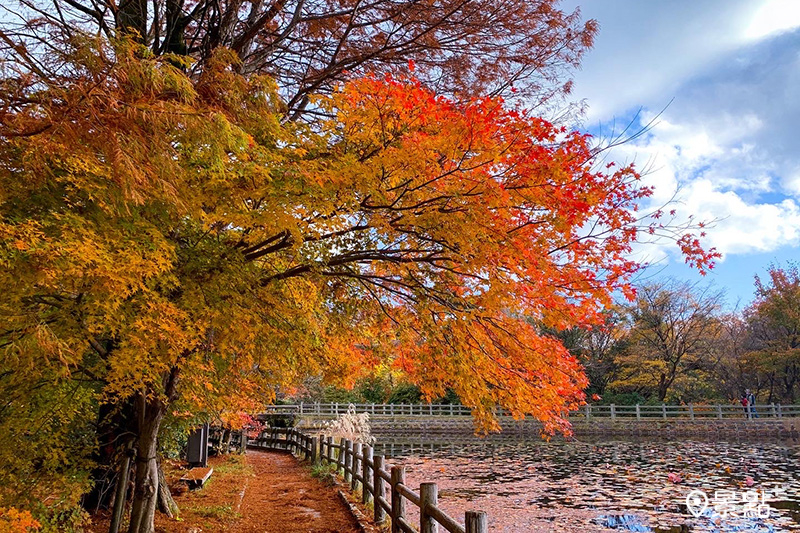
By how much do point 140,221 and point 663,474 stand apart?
1541 cm

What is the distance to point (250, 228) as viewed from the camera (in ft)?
16.6

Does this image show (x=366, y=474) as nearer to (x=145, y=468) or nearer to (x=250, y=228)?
(x=145, y=468)

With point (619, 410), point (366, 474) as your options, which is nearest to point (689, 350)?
point (619, 410)

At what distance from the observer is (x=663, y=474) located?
14.8 meters

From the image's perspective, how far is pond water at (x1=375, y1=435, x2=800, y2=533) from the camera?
383 inches

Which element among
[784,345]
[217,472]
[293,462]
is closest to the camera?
[217,472]

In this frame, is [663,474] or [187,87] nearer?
[187,87]

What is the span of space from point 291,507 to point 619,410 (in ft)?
91.6

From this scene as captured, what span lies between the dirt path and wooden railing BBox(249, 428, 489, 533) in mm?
504

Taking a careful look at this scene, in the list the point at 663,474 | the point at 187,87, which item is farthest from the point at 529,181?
the point at 663,474

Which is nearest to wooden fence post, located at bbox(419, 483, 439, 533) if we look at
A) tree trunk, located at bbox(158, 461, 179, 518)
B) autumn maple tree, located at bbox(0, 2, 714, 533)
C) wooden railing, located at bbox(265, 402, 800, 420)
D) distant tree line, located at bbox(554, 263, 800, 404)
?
autumn maple tree, located at bbox(0, 2, 714, 533)

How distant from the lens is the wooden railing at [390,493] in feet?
16.4

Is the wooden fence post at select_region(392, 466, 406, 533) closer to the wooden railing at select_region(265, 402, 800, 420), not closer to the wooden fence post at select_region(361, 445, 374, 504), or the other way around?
the wooden fence post at select_region(361, 445, 374, 504)

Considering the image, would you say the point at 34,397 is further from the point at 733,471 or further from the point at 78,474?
the point at 733,471
